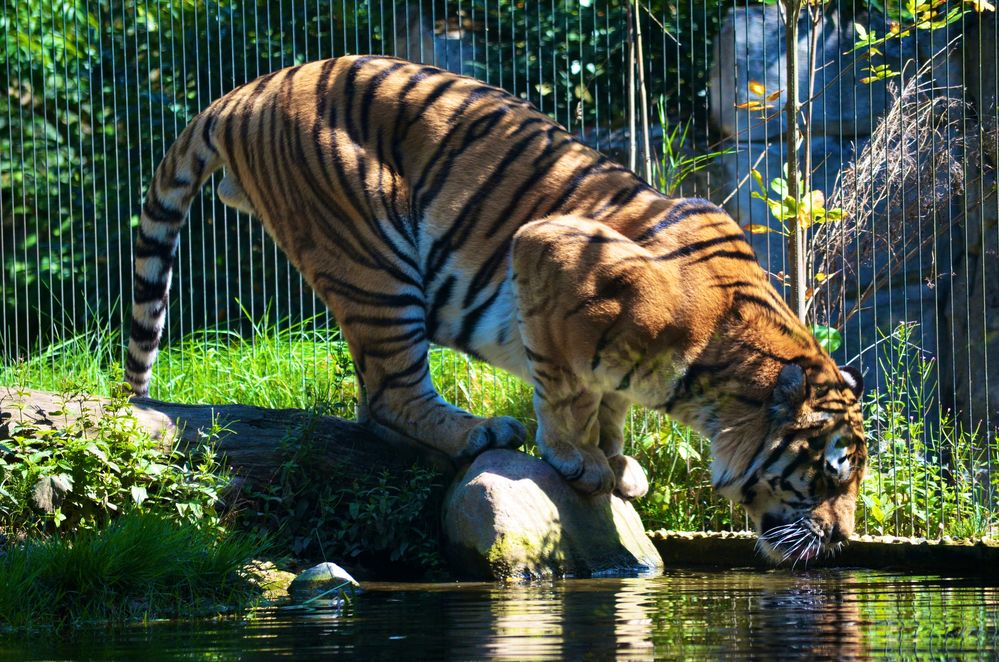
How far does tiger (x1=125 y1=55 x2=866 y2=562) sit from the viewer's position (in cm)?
514

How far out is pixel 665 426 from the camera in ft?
21.9

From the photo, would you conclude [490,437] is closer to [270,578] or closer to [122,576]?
[270,578]

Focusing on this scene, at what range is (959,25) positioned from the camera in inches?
342

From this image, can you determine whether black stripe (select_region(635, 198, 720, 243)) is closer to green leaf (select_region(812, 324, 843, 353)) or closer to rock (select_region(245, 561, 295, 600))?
green leaf (select_region(812, 324, 843, 353))

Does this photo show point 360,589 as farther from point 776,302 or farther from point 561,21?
point 561,21

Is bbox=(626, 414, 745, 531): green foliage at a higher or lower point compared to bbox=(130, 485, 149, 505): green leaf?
lower

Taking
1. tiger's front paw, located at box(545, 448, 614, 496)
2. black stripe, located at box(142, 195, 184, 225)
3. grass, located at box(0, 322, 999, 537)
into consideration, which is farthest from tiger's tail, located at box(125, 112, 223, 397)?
tiger's front paw, located at box(545, 448, 614, 496)

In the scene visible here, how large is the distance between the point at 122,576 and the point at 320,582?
0.77m

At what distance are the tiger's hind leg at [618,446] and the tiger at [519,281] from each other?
11 millimetres

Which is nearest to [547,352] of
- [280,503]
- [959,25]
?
[280,503]

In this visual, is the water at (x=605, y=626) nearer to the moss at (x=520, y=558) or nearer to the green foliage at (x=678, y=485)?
the moss at (x=520, y=558)

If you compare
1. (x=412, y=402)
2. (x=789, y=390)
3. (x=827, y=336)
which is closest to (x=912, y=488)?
(x=827, y=336)

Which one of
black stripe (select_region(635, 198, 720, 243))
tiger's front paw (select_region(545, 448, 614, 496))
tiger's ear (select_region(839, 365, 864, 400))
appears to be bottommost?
tiger's front paw (select_region(545, 448, 614, 496))

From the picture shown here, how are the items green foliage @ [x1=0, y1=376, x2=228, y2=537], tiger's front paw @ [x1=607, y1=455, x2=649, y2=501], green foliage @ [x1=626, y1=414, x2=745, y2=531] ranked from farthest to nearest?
green foliage @ [x1=626, y1=414, x2=745, y2=531], tiger's front paw @ [x1=607, y1=455, x2=649, y2=501], green foliage @ [x1=0, y1=376, x2=228, y2=537]
